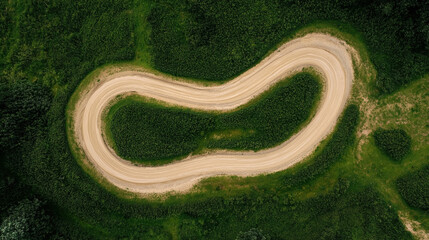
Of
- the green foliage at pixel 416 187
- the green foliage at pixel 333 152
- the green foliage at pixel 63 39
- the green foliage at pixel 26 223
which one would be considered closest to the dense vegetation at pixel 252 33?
the green foliage at pixel 63 39

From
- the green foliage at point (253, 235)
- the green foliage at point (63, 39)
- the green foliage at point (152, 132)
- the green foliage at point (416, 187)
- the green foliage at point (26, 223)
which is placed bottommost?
the green foliage at point (26, 223)

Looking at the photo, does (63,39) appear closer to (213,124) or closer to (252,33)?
(213,124)

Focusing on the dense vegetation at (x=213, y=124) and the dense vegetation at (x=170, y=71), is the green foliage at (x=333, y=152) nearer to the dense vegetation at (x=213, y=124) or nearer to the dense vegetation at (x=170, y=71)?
the dense vegetation at (x=170, y=71)

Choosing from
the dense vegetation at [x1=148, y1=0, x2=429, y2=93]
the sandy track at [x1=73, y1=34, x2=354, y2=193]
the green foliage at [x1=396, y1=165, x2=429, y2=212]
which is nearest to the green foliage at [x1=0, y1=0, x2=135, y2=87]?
the sandy track at [x1=73, y1=34, x2=354, y2=193]

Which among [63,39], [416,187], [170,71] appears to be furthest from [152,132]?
[416,187]

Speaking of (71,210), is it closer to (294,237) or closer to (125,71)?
(125,71)
